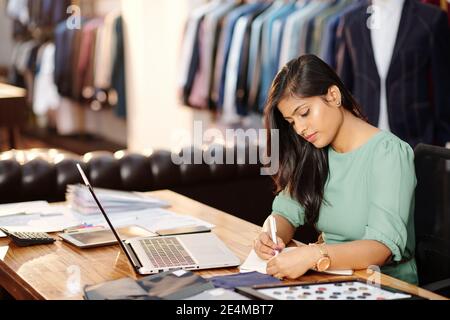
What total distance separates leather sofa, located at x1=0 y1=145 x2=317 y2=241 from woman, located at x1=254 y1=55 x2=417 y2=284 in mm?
1156

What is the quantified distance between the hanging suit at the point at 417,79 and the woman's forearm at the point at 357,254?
7.17 feet

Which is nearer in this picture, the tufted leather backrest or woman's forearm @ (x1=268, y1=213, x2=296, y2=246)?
woman's forearm @ (x1=268, y1=213, x2=296, y2=246)

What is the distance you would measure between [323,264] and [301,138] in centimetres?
54

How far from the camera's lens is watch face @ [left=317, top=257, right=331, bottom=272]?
6.28ft

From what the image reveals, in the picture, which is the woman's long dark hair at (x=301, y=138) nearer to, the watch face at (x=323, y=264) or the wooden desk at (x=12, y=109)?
the watch face at (x=323, y=264)

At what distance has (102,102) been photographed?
7.68 m

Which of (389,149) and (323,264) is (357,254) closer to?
(323,264)

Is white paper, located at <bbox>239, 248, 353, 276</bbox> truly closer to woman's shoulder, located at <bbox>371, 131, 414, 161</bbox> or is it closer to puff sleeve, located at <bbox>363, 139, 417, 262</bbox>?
puff sleeve, located at <bbox>363, 139, 417, 262</bbox>

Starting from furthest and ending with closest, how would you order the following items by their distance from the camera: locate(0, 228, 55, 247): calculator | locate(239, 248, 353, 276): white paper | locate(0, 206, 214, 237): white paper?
locate(0, 206, 214, 237): white paper
locate(0, 228, 55, 247): calculator
locate(239, 248, 353, 276): white paper

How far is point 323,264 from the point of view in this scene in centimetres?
192

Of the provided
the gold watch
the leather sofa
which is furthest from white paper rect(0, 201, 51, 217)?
the gold watch

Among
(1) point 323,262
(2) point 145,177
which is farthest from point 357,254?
(2) point 145,177

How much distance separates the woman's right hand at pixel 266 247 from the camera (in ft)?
6.81

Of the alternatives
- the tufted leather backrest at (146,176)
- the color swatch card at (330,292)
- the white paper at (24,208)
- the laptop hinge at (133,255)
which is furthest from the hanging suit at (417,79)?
the color swatch card at (330,292)
